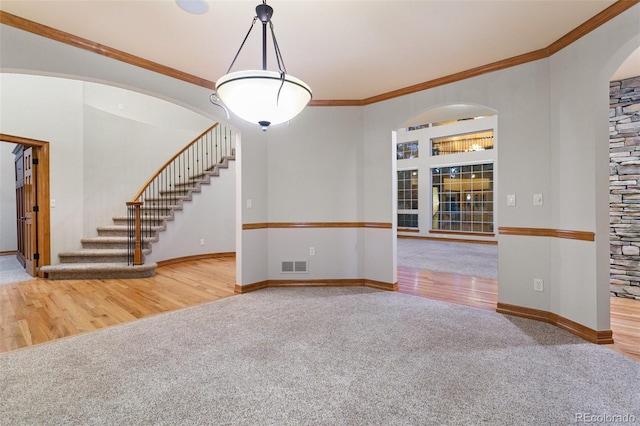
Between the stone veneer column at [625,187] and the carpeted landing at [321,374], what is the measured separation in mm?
1699

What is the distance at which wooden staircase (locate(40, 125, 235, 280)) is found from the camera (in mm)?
4938

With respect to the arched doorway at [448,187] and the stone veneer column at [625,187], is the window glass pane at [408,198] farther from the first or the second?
the stone veneer column at [625,187]

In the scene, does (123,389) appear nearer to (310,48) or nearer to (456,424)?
(456,424)

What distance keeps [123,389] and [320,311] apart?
1908mm

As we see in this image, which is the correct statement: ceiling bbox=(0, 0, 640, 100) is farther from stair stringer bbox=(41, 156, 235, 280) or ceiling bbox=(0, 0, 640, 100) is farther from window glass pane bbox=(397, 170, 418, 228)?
window glass pane bbox=(397, 170, 418, 228)

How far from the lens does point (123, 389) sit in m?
1.97

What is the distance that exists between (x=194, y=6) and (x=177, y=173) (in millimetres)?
5831

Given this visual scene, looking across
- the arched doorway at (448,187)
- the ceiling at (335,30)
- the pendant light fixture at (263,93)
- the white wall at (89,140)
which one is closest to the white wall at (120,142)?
the white wall at (89,140)

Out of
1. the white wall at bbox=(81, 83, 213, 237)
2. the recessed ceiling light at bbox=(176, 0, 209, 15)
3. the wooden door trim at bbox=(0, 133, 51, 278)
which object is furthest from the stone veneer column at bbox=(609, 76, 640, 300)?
the wooden door trim at bbox=(0, 133, 51, 278)

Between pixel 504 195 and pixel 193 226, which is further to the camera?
pixel 193 226

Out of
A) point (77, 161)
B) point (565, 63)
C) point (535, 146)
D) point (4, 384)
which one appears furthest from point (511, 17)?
point (77, 161)

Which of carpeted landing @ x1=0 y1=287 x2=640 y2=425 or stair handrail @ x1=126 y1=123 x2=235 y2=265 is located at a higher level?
stair handrail @ x1=126 y1=123 x2=235 y2=265

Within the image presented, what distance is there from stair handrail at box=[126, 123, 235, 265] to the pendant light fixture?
4602mm

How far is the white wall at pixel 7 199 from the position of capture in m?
7.14
